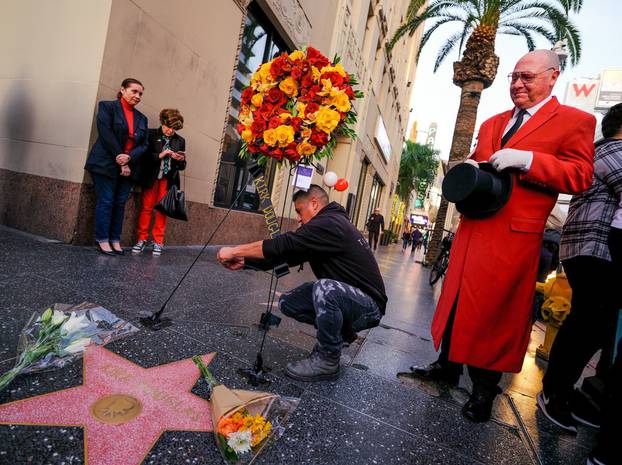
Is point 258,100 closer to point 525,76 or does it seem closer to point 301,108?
point 301,108

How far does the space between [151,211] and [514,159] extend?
427 cm

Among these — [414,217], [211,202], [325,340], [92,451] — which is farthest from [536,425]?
[414,217]

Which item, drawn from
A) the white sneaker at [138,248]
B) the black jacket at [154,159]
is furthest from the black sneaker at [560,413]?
the black jacket at [154,159]

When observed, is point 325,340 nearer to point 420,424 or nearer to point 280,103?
point 420,424

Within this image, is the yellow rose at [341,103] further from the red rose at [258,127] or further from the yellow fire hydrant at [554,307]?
the yellow fire hydrant at [554,307]

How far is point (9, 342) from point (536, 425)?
9.63 feet

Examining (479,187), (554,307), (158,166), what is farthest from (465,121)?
(479,187)

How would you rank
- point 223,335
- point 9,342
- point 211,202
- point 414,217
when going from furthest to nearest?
point 414,217 → point 211,202 → point 223,335 → point 9,342

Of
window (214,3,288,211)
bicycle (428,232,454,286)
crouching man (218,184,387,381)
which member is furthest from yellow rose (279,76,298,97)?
bicycle (428,232,454,286)

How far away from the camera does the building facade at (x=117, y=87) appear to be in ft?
13.5

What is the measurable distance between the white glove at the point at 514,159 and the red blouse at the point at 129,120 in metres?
3.84

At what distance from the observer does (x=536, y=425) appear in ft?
7.18

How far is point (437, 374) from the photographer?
2.49 metres

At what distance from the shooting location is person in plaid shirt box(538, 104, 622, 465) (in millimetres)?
2041
